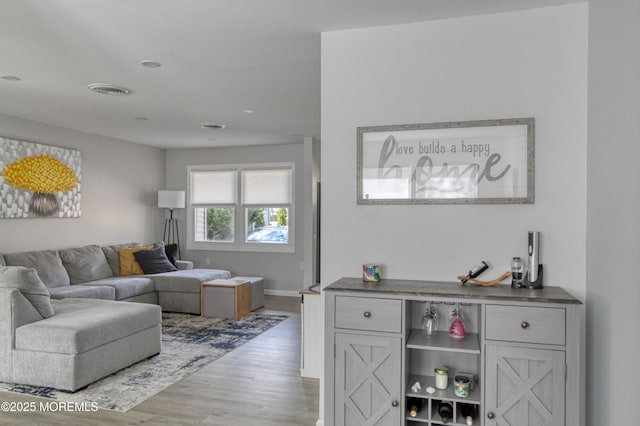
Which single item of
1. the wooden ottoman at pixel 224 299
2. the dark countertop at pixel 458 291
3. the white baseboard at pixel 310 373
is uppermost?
the dark countertop at pixel 458 291

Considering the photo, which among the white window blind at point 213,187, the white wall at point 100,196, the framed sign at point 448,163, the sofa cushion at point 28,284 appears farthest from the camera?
the white window blind at point 213,187

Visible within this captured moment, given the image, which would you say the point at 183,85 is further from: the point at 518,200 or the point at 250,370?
the point at 518,200

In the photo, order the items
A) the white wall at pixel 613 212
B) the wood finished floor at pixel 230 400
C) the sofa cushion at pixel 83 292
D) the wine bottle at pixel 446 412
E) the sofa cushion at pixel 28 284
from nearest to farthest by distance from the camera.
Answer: the white wall at pixel 613 212
the wine bottle at pixel 446 412
the wood finished floor at pixel 230 400
the sofa cushion at pixel 28 284
the sofa cushion at pixel 83 292

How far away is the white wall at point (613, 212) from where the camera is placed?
187 centimetres

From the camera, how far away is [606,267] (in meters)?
2.16

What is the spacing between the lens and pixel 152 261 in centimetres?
669

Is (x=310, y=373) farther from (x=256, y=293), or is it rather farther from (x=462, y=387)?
(x=256, y=293)

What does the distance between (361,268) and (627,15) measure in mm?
1804

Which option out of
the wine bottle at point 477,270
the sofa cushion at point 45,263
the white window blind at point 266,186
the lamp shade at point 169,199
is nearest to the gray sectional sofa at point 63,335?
the sofa cushion at point 45,263

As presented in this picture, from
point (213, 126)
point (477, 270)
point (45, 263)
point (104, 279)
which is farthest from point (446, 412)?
point (104, 279)

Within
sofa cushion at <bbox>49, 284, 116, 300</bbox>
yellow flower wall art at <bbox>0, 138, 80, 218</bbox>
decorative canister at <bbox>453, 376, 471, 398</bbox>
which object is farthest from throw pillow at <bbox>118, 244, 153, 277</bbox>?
decorative canister at <bbox>453, 376, 471, 398</bbox>

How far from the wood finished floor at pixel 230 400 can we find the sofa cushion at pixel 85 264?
2.61 metres

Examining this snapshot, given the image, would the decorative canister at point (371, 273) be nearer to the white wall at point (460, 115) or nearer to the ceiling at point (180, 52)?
the white wall at point (460, 115)

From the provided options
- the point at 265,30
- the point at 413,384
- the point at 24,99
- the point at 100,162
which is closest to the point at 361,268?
the point at 413,384
